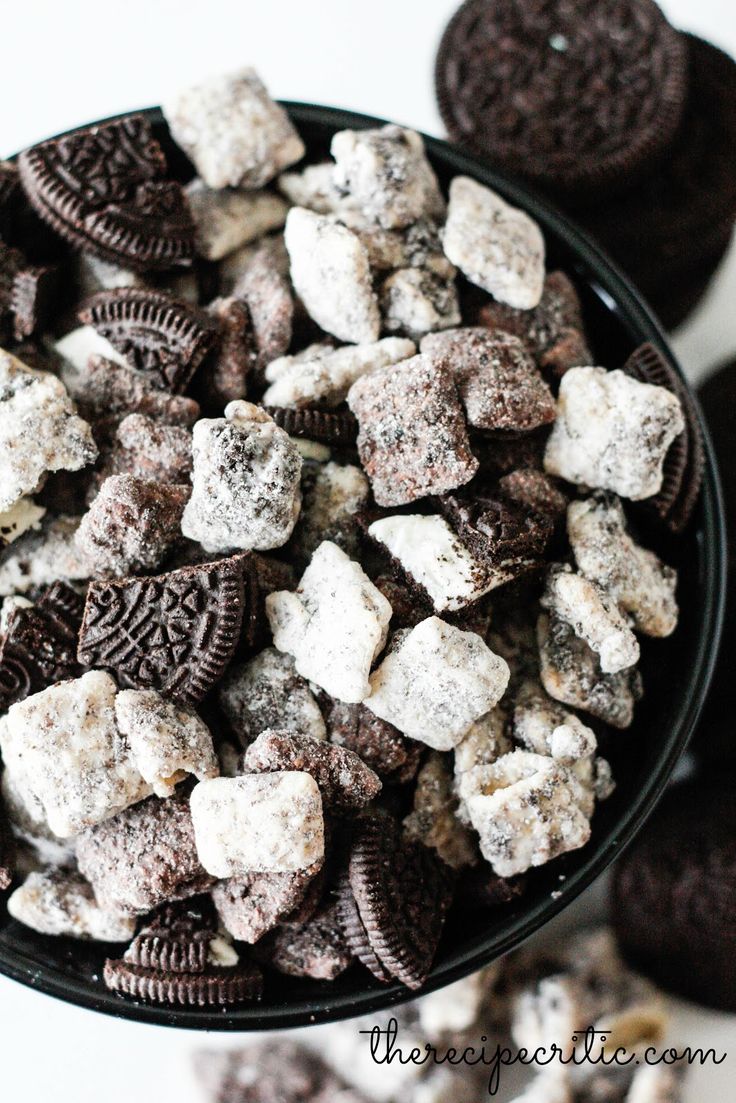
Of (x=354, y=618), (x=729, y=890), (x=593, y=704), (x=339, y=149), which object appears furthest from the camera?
(x=729, y=890)

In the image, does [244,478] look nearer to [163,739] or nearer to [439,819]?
[163,739]

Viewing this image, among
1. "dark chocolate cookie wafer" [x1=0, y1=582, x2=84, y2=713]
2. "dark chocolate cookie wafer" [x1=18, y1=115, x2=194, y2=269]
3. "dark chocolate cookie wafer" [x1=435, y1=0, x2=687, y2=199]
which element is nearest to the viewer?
"dark chocolate cookie wafer" [x1=0, y1=582, x2=84, y2=713]

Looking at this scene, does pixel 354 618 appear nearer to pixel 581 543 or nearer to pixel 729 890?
pixel 581 543

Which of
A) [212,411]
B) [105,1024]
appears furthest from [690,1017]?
[212,411]

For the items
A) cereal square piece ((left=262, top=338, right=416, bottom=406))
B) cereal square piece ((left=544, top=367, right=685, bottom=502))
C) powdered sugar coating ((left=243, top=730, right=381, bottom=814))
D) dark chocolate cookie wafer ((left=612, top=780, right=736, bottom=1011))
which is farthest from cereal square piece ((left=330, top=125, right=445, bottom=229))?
dark chocolate cookie wafer ((left=612, top=780, right=736, bottom=1011))

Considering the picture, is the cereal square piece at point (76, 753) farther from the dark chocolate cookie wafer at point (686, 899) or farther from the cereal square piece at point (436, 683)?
the dark chocolate cookie wafer at point (686, 899)

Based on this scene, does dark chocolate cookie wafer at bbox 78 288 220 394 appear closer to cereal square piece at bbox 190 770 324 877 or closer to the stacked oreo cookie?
cereal square piece at bbox 190 770 324 877
